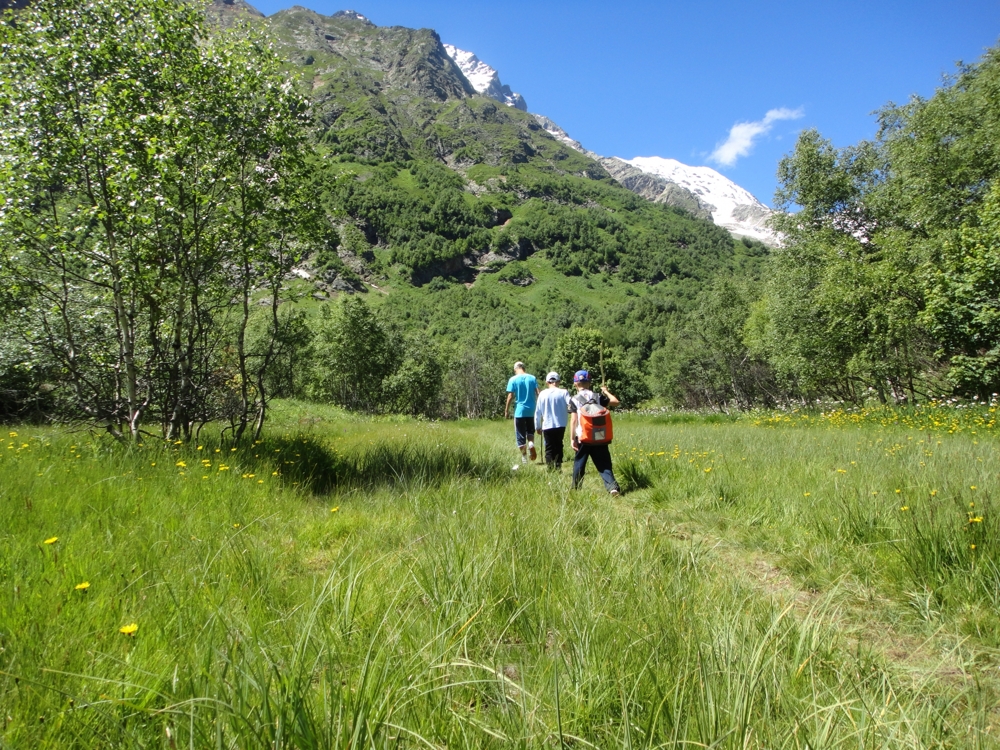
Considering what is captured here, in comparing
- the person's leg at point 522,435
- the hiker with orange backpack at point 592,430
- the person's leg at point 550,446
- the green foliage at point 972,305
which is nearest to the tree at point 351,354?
the person's leg at point 522,435

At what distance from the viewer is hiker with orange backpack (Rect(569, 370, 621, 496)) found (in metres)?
7.13

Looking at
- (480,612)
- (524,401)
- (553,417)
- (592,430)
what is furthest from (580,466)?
(480,612)

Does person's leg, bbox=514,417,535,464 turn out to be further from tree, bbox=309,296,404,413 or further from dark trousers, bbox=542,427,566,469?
tree, bbox=309,296,404,413

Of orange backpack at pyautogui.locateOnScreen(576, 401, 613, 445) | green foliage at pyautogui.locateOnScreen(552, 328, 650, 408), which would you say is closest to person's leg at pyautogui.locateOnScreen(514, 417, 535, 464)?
orange backpack at pyautogui.locateOnScreen(576, 401, 613, 445)

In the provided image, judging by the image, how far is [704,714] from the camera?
1579mm

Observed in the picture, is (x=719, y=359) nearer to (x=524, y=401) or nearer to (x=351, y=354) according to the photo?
(x=351, y=354)

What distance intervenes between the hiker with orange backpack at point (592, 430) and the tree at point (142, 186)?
483 centimetres

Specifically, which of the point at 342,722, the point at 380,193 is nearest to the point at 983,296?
the point at 342,722

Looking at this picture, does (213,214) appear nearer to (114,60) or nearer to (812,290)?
(114,60)

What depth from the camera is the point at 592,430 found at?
281 inches

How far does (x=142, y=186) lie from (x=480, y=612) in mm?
6954

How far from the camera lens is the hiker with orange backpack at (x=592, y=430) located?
7.13 m

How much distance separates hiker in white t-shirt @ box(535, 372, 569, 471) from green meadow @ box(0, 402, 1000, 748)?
2.84m

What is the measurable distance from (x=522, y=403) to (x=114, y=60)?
8439 mm
